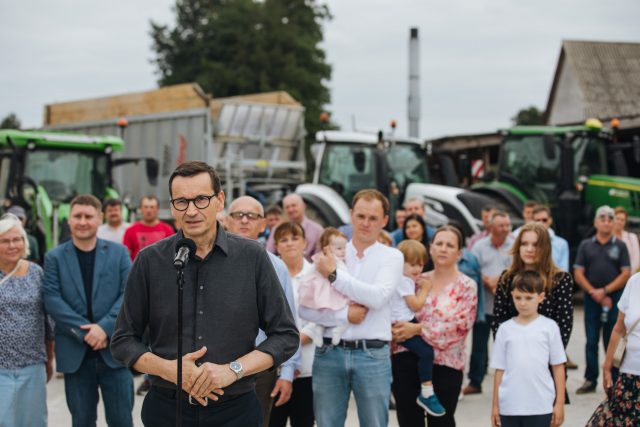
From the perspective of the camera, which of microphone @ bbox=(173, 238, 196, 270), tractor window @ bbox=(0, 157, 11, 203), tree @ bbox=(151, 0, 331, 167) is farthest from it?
tree @ bbox=(151, 0, 331, 167)

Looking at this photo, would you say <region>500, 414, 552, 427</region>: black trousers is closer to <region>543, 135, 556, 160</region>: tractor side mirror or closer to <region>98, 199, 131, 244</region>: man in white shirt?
<region>98, 199, 131, 244</region>: man in white shirt

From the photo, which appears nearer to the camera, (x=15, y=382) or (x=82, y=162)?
(x=15, y=382)

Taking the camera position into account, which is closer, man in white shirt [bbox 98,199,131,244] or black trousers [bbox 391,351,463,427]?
black trousers [bbox 391,351,463,427]

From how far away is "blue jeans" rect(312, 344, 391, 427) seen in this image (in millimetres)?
4668

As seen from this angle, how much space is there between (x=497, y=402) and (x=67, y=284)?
281cm

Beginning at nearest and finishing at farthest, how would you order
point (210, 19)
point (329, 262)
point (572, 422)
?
point (329, 262), point (572, 422), point (210, 19)

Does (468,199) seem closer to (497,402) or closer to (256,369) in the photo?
(497,402)

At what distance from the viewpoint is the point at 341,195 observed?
43.2 ft

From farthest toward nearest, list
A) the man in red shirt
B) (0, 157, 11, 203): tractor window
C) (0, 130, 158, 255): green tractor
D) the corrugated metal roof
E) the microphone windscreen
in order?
the corrugated metal roof, (0, 157, 11, 203): tractor window, (0, 130, 158, 255): green tractor, the man in red shirt, the microphone windscreen

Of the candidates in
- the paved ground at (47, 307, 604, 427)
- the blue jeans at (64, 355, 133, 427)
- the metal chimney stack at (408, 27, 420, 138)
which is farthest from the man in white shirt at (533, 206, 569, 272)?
the metal chimney stack at (408, 27, 420, 138)

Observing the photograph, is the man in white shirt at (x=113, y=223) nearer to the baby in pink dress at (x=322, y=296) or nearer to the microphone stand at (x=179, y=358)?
the baby in pink dress at (x=322, y=296)

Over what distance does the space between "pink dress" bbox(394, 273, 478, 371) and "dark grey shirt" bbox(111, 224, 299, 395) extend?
207 cm

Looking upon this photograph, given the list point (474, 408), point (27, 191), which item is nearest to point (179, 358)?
point (474, 408)

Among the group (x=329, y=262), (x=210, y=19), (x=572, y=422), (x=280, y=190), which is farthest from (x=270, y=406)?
(x=210, y=19)
